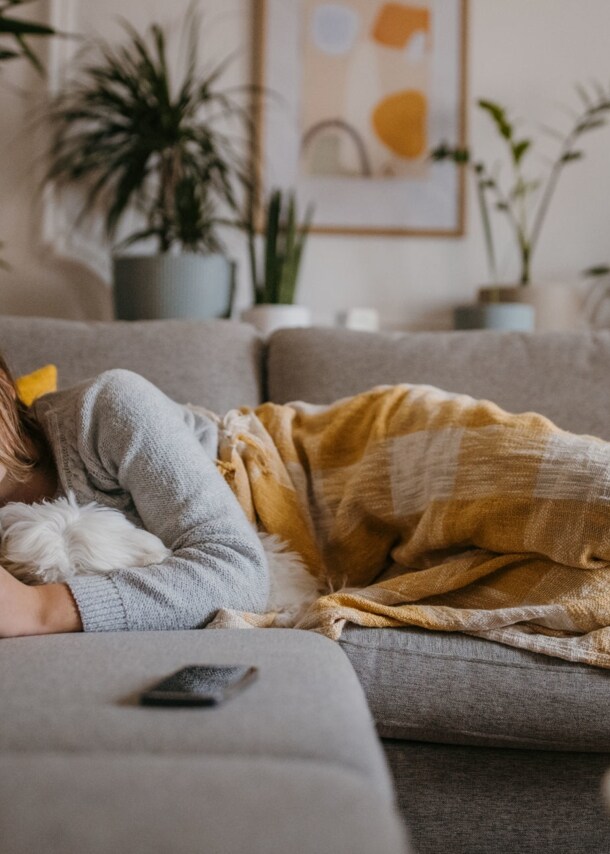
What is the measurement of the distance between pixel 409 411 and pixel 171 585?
55 cm

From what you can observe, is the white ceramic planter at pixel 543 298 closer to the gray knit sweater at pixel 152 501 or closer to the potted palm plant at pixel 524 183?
the potted palm plant at pixel 524 183

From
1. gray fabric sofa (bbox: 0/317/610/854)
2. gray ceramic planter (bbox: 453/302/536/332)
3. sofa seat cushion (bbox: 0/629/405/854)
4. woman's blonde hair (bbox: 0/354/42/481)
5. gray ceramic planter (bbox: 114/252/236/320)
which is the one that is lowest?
gray fabric sofa (bbox: 0/317/610/854)

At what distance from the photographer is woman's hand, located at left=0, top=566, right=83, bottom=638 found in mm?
1083

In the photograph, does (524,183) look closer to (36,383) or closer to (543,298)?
(543,298)

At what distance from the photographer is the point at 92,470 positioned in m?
1.32

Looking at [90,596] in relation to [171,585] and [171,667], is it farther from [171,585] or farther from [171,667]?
[171,667]

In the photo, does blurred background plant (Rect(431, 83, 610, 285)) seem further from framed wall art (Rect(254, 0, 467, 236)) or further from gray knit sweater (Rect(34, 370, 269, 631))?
gray knit sweater (Rect(34, 370, 269, 631))

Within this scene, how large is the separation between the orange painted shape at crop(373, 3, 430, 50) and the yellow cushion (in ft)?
6.05

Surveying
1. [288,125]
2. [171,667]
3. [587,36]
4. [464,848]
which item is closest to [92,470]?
[171,667]

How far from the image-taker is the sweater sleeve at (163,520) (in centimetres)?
115

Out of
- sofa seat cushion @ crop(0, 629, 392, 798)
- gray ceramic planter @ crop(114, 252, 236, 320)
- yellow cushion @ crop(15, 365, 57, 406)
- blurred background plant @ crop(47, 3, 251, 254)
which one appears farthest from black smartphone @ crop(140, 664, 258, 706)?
blurred background plant @ crop(47, 3, 251, 254)

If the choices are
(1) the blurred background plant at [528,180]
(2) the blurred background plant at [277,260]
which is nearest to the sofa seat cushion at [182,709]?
(2) the blurred background plant at [277,260]

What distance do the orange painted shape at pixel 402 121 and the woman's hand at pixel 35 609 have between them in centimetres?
223

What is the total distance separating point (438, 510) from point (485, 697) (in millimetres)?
322
